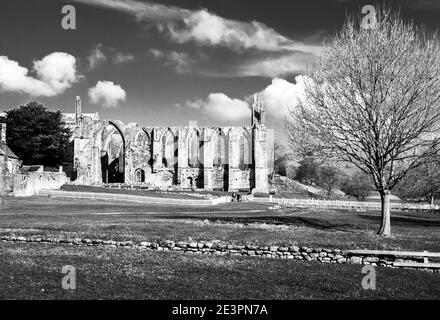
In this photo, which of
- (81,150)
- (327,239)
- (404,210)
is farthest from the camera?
(81,150)

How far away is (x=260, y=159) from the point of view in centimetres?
8162

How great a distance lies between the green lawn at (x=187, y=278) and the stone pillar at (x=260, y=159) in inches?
2541

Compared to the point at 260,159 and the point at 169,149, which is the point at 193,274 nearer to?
the point at 260,159

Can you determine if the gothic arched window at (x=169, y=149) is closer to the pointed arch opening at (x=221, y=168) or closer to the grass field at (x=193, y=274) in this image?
the pointed arch opening at (x=221, y=168)

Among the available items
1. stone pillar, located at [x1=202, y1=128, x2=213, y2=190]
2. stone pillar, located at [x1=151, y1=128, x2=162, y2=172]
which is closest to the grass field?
stone pillar, located at [x1=202, y1=128, x2=213, y2=190]

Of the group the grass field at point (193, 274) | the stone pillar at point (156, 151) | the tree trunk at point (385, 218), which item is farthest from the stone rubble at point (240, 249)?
the stone pillar at point (156, 151)

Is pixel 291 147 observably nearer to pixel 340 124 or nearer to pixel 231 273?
pixel 340 124

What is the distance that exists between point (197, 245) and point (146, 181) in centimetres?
6474

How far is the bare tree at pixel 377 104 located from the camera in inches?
856

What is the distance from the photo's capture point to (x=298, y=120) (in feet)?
80.7

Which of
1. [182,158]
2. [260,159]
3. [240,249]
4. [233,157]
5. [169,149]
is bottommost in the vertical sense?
[240,249]

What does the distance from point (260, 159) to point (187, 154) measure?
14.0m

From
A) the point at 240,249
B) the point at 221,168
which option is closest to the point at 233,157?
the point at 221,168
